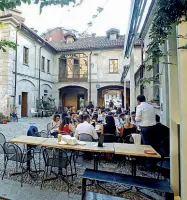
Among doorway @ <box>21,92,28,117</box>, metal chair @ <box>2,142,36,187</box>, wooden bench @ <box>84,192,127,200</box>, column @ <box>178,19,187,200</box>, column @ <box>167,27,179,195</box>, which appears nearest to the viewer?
column @ <box>178,19,187,200</box>

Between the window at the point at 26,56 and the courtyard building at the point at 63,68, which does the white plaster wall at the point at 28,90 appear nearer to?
the courtyard building at the point at 63,68

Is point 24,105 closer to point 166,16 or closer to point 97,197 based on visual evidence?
A: point 97,197

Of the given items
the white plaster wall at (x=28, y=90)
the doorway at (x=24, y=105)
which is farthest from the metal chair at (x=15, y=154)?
the doorway at (x=24, y=105)

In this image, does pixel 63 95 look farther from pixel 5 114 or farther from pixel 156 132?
pixel 156 132

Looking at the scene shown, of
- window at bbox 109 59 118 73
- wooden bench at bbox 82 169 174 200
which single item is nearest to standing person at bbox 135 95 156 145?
wooden bench at bbox 82 169 174 200

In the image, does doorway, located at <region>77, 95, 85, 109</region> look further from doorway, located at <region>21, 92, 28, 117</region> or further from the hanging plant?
the hanging plant

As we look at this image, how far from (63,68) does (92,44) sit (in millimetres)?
4096

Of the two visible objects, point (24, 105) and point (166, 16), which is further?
point (24, 105)

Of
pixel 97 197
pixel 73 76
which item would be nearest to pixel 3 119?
pixel 73 76

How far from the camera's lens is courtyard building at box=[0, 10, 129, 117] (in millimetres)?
13664

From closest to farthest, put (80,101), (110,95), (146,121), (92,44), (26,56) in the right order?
(146,121) < (26,56) < (92,44) < (80,101) < (110,95)

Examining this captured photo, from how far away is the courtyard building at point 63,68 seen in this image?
44.8ft

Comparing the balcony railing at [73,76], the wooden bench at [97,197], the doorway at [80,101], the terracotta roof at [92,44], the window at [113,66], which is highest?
the terracotta roof at [92,44]

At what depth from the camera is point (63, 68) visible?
65.5 feet
